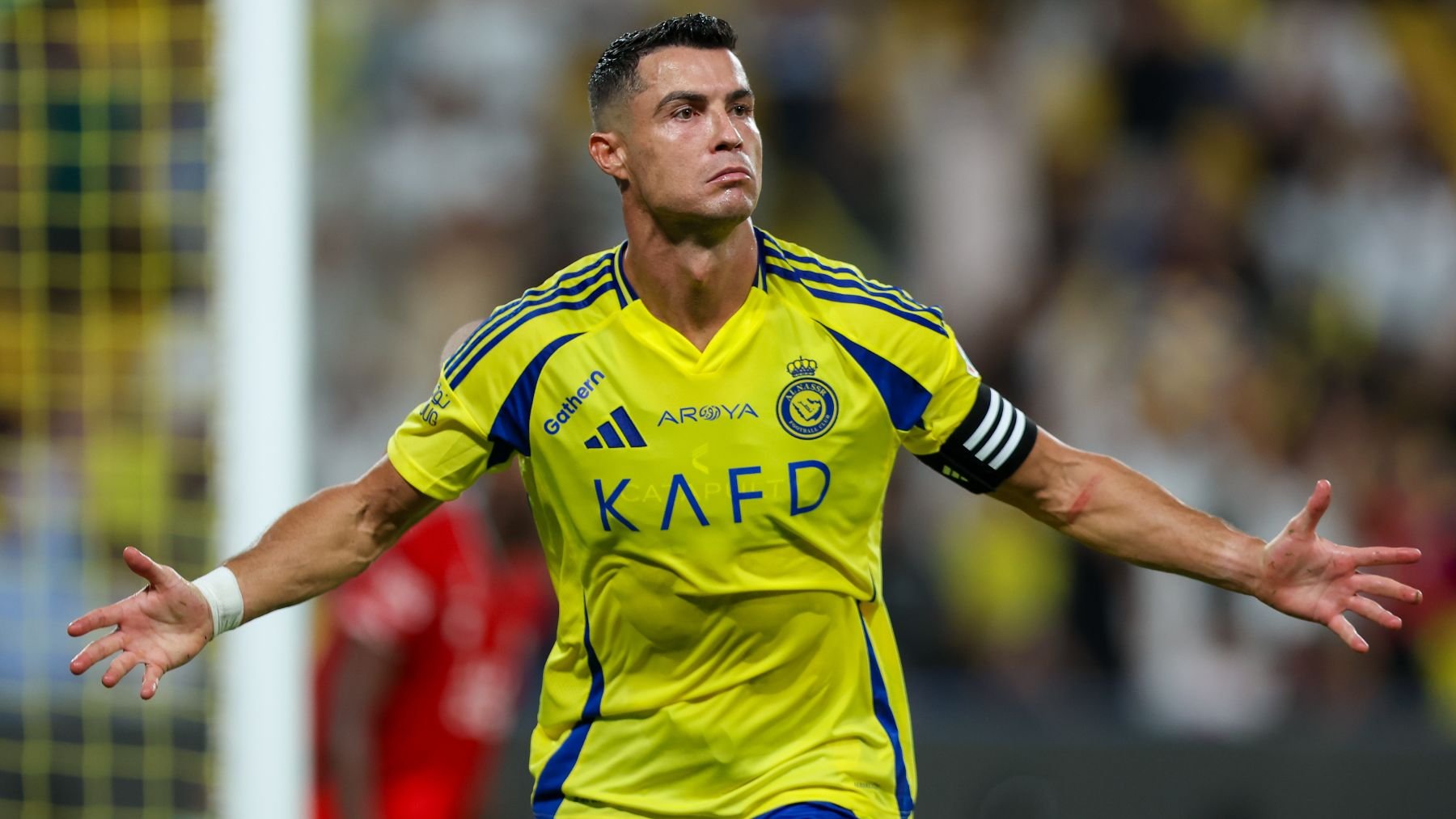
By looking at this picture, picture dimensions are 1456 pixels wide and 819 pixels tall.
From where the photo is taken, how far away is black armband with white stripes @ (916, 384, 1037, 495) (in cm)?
457

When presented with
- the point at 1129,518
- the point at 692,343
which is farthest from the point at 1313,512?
the point at 692,343

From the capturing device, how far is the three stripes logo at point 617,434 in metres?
4.46

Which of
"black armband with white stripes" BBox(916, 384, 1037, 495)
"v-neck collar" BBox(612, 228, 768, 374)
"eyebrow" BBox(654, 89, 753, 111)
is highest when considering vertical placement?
"eyebrow" BBox(654, 89, 753, 111)

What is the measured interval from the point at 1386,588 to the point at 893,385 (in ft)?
4.00

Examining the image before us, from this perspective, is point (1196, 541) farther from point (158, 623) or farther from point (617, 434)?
point (158, 623)

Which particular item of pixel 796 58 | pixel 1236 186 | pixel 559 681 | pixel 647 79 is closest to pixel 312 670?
pixel 559 681

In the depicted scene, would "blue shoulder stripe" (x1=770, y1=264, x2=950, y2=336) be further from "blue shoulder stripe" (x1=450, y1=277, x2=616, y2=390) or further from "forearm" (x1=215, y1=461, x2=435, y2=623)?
"forearm" (x1=215, y1=461, x2=435, y2=623)

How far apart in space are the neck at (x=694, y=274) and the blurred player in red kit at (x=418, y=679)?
9.53 feet

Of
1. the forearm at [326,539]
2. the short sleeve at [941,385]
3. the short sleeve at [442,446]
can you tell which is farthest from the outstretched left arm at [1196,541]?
the forearm at [326,539]

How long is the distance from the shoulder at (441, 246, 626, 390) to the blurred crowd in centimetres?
585

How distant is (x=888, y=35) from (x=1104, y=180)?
5.72ft

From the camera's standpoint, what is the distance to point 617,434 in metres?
4.46

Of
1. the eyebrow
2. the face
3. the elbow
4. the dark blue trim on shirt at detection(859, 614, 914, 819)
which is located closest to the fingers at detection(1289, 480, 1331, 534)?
the elbow

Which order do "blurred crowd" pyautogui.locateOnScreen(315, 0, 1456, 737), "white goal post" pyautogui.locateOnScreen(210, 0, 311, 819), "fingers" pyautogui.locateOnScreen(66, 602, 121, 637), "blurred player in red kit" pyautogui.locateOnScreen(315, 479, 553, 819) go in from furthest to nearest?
"blurred crowd" pyautogui.locateOnScreen(315, 0, 1456, 737)
"blurred player in red kit" pyautogui.locateOnScreen(315, 479, 553, 819)
"white goal post" pyautogui.locateOnScreen(210, 0, 311, 819)
"fingers" pyautogui.locateOnScreen(66, 602, 121, 637)
